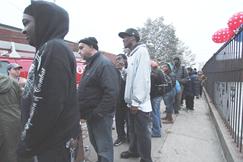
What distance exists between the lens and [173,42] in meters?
44.9

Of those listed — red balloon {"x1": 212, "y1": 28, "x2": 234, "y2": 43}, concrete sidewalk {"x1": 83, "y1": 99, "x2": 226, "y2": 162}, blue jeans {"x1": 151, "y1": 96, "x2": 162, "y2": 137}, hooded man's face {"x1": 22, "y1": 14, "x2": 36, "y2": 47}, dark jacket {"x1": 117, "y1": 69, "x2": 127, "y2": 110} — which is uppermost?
red balloon {"x1": 212, "y1": 28, "x2": 234, "y2": 43}

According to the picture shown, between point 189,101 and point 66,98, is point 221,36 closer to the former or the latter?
point 189,101

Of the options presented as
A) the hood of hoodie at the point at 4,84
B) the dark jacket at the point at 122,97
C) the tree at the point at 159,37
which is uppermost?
the tree at the point at 159,37

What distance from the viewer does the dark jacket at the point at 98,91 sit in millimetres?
3436

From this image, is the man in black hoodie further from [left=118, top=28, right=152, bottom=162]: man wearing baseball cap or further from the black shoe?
the black shoe

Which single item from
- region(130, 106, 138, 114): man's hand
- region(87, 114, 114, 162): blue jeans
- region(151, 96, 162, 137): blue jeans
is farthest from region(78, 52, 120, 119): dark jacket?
region(151, 96, 162, 137): blue jeans

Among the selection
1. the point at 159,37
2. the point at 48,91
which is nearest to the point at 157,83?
the point at 48,91

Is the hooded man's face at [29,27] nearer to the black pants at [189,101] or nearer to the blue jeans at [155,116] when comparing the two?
the blue jeans at [155,116]

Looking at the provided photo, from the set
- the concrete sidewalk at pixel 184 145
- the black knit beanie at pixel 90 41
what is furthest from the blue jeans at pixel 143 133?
the black knit beanie at pixel 90 41

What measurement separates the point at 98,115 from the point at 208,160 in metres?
2.30

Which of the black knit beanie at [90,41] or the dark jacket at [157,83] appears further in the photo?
the dark jacket at [157,83]

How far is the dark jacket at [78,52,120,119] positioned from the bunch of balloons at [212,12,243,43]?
16.8ft

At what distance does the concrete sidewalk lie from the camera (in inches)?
190

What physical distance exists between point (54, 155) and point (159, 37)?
4314 centimetres
